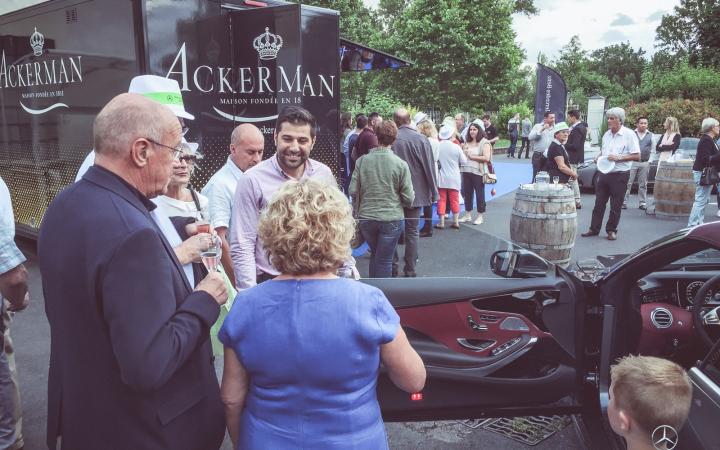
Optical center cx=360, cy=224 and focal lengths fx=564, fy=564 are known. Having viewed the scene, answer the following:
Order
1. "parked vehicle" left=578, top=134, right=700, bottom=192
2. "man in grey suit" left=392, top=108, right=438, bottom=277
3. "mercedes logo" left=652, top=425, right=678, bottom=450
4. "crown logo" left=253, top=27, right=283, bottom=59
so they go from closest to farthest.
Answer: "mercedes logo" left=652, top=425, right=678, bottom=450 < "crown logo" left=253, top=27, right=283, bottom=59 < "man in grey suit" left=392, top=108, right=438, bottom=277 < "parked vehicle" left=578, top=134, right=700, bottom=192

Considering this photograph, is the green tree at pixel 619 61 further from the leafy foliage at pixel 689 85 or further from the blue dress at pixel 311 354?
the blue dress at pixel 311 354

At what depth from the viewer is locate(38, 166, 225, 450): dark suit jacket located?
143 cm

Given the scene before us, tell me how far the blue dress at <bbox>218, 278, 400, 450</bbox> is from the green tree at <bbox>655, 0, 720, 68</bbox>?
3957cm

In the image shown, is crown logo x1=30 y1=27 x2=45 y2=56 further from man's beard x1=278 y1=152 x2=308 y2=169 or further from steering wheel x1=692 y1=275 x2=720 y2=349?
steering wheel x1=692 y1=275 x2=720 y2=349

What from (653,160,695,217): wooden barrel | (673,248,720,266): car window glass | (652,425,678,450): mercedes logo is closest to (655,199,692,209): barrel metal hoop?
(653,160,695,217): wooden barrel

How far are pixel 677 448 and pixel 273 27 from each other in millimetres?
4548

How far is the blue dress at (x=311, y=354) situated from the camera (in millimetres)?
1551

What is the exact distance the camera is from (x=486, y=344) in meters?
3.07

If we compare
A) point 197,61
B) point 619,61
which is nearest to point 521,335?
point 197,61

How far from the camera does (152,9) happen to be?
4879 millimetres

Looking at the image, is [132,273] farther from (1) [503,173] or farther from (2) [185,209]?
(1) [503,173]

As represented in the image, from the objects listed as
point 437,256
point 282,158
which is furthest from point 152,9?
point 437,256

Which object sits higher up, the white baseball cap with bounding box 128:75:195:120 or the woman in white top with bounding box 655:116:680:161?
the white baseball cap with bounding box 128:75:195:120

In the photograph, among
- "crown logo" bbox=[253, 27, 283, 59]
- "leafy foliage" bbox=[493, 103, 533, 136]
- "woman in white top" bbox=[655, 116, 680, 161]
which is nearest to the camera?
"crown logo" bbox=[253, 27, 283, 59]
